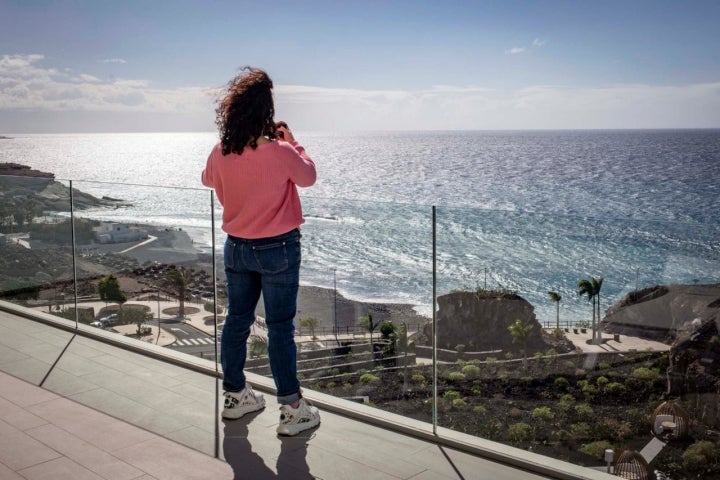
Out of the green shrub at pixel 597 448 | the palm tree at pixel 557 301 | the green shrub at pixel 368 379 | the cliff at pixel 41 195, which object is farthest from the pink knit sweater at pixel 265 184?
the cliff at pixel 41 195

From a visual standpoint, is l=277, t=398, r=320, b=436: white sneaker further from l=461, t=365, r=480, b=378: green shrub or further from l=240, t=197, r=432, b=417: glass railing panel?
l=461, t=365, r=480, b=378: green shrub

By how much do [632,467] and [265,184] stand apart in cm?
157

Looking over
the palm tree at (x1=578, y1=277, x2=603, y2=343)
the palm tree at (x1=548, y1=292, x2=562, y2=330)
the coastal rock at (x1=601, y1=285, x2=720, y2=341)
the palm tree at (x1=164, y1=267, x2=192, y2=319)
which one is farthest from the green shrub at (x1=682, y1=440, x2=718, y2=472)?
the palm tree at (x1=164, y1=267, x2=192, y2=319)

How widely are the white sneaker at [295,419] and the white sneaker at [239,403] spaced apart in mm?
221

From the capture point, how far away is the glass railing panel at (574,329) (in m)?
2.31

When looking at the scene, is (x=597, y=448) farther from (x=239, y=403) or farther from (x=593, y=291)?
(x=239, y=403)

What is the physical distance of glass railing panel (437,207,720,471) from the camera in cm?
231

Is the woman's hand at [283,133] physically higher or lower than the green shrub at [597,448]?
higher

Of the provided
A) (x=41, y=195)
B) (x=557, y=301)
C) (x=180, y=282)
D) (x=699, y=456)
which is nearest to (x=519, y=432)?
(x=557, y=301)

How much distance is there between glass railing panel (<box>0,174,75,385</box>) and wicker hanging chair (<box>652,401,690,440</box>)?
305 centimetres

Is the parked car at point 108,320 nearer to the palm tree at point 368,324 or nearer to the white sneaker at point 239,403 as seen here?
A: the white sneaker at point 239,403

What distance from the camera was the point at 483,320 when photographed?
2705mm

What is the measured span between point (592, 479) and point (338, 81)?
7243cm

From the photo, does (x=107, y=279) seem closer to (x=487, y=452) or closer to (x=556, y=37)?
(x=487, y=452)
